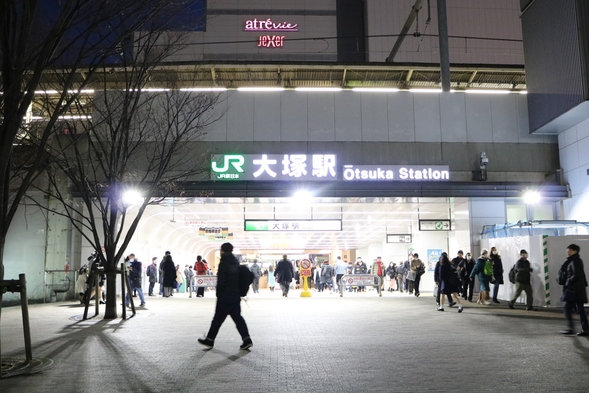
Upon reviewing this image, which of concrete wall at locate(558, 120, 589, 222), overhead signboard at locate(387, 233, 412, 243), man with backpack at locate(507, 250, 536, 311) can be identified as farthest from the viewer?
overhead signboard at locate(387, 233, 412, 243)

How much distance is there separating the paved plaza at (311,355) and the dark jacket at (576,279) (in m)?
0.84

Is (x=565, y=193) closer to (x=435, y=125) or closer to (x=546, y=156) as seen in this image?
(x=546, y=156)

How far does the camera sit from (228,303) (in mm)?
8930

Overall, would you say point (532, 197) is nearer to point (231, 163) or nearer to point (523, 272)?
point (523, 272)

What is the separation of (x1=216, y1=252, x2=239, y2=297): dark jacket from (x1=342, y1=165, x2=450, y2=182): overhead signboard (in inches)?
488

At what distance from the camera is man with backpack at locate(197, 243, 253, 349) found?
→ 8.92 metres

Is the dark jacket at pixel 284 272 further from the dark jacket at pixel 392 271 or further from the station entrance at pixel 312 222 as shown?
the dark jacket at pixel 392 271

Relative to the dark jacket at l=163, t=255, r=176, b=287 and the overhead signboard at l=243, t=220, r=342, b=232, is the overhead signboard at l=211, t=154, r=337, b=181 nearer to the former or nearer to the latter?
the overhead signboard at l=243, t=220, r=342, b=232

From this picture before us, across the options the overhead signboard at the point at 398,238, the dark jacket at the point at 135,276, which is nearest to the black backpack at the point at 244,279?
the dark jacket at the point at 135,276

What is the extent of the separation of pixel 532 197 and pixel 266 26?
1605 cm

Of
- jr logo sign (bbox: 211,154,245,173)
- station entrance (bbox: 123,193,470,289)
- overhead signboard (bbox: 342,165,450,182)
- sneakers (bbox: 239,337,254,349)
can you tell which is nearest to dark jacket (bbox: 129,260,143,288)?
station entrance (bbox: 123,193,470,289)

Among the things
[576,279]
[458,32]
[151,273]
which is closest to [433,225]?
[151,273]

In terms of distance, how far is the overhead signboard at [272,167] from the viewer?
2106 centimetres

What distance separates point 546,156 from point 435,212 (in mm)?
5610
